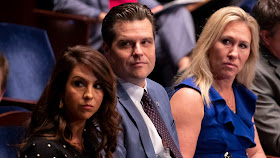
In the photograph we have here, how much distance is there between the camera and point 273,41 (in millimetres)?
2354

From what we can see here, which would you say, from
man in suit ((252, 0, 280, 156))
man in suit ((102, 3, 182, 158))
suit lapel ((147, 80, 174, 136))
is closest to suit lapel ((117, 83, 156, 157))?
man in suit ((102, 3, 182, 158))

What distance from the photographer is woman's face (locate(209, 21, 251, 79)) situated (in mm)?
1909

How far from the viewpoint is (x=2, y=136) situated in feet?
4.52

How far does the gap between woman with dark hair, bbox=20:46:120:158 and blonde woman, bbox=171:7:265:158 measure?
0.57 metres

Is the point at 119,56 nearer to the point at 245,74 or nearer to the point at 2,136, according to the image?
the point at 2,136

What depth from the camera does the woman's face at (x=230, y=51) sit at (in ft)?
6.26

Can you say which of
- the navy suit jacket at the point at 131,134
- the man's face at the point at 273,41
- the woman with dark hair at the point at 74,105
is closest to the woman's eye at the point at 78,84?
the woman with dark hair at the point at 74,105

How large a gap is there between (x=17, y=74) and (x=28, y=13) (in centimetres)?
48

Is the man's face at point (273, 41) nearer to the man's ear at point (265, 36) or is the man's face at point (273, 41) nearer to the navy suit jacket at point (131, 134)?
the man's ear at point (265, 36)

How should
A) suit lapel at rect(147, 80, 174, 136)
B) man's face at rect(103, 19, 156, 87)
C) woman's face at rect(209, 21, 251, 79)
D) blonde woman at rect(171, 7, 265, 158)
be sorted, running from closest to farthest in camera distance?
man's face at rect(103, 19, 156, 87) → suit lapel at rect(147, 80, 174, 136) → blonde woman at rect(171, 7, 265, 158) → woman's face at rect(209, 21, 251, 79)

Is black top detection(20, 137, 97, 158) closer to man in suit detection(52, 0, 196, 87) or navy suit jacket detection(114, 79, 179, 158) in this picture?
navy suit jacket detection(114, 79, 179, 158)

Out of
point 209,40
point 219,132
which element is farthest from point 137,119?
point 209,40

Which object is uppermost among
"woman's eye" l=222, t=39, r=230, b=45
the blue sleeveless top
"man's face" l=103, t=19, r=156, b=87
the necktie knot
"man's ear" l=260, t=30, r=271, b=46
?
"man's face" l=103, t=19, r=156, b=87

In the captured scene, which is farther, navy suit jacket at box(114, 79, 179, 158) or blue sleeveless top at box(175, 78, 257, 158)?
blue sleeveless top at box(175, 78, 257, 158)
